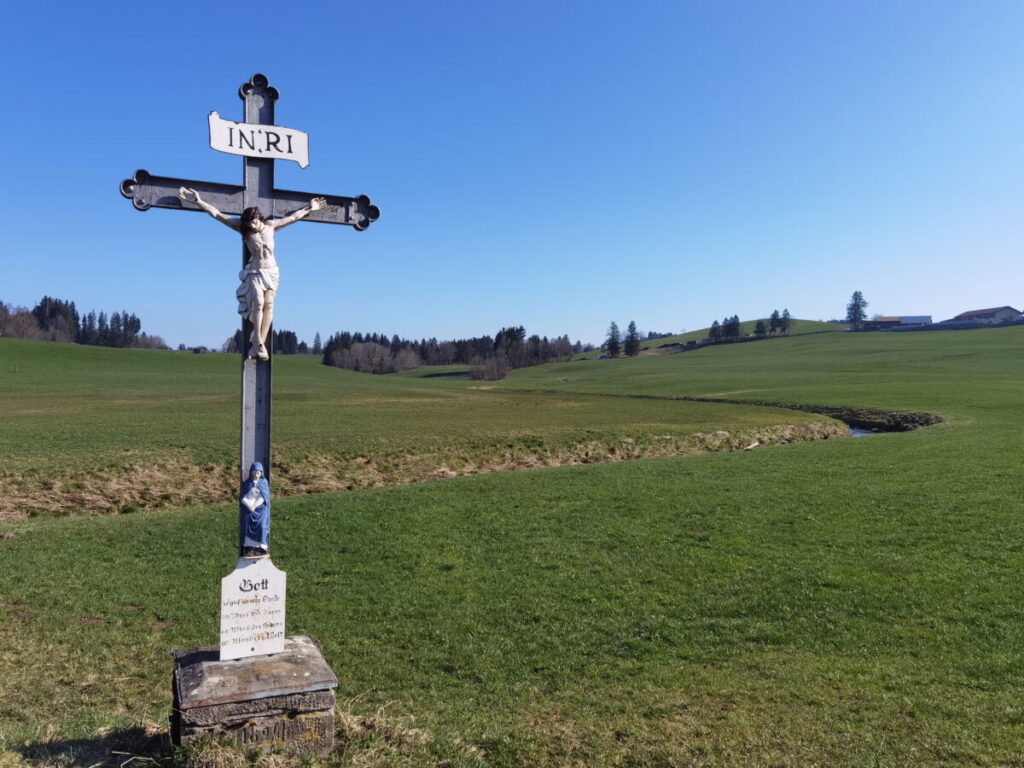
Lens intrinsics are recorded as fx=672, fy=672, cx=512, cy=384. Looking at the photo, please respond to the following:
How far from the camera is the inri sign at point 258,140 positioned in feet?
19.2

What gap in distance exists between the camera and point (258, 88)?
6.05m

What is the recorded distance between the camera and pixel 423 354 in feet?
625

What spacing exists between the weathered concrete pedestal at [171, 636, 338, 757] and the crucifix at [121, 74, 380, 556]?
3.24 feet

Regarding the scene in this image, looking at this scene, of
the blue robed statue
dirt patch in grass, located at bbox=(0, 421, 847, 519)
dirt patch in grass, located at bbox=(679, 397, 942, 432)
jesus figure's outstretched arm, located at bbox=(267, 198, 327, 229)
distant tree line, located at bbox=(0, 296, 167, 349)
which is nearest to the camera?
the blue robed statue

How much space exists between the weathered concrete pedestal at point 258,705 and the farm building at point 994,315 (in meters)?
190

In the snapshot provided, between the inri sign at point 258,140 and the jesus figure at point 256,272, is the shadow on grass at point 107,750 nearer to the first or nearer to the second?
the jesus figure at point 256,272

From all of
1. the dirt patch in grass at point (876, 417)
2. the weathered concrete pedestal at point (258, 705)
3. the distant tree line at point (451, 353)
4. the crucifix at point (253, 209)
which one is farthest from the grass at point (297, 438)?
the distant tree line at point (451, 353)

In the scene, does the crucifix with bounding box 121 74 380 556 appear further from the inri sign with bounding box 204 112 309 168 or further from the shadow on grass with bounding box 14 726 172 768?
the shadow on grass with bounding box 14 726 172 768

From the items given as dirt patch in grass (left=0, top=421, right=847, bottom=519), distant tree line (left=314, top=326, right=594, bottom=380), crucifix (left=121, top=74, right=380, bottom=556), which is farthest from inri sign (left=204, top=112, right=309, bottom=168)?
distant tree line (left=314, top=326, right=594, bottom=380)

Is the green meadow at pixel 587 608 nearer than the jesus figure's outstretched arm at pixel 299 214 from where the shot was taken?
No

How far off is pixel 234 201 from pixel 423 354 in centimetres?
18609

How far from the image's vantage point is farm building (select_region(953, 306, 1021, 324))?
164 metres

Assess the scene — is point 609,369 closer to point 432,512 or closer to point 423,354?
point 423,354

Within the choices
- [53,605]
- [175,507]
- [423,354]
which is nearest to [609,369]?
[423,354]
